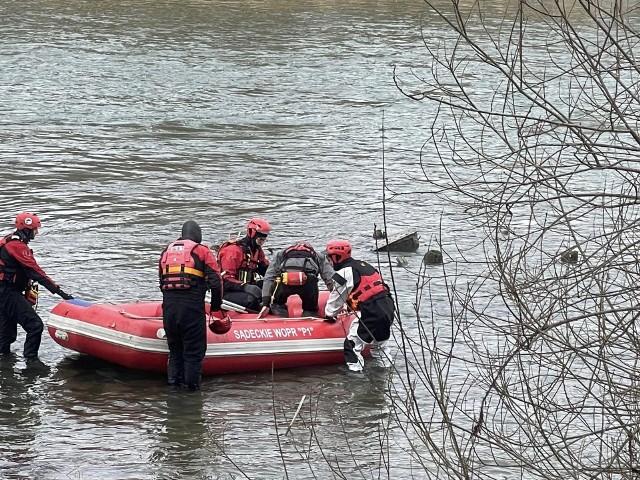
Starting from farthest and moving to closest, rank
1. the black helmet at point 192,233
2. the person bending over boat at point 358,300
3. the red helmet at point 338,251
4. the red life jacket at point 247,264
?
the red life jacket at point 247,264
the red helmet at point 338,251
the person bending over boat at point 358,300
the black helmet at point 192,233

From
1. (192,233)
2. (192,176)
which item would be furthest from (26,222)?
(192,176)

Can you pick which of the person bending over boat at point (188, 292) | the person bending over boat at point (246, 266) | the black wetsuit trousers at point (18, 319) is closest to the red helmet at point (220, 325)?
the person bending over boat at point (188, 292)

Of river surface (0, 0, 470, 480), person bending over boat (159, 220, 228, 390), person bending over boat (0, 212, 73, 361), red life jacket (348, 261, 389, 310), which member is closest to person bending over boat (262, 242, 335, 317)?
red life jacket (348, 261, 389, 310)

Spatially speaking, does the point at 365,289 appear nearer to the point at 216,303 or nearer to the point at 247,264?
the point at 216,303

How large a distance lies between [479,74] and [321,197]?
14.2 metres

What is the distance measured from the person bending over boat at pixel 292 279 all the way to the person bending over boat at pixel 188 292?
118 centimetres

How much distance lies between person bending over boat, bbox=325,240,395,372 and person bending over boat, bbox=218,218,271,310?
3.04 ft

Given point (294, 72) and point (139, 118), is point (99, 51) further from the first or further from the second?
point (139, 118)

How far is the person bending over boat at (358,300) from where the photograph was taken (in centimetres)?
1139

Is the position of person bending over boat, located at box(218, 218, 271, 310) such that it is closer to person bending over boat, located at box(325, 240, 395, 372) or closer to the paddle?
the paddle

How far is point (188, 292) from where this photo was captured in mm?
10516

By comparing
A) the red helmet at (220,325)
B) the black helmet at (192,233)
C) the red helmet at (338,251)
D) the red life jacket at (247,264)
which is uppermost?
the black helmet at (192,233)

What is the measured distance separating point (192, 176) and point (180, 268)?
11174mm

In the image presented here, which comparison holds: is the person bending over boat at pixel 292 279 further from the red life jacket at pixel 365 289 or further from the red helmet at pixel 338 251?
the red life jacket at pixel 365 289
